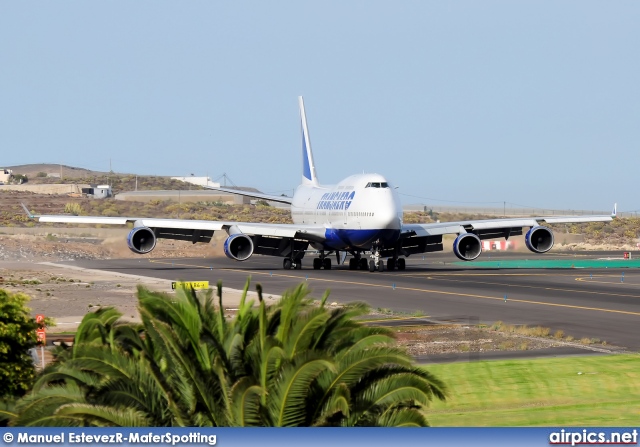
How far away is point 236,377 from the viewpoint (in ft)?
43.0

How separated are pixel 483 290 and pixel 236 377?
35.0 metres

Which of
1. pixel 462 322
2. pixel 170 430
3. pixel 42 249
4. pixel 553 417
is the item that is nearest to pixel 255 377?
pixel 170 430

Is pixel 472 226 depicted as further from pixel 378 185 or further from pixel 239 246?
pixel 239 246

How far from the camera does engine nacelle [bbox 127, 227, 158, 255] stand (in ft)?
191

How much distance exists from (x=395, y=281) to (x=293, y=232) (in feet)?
31.7

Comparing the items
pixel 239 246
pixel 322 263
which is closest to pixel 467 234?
pixel 322 263

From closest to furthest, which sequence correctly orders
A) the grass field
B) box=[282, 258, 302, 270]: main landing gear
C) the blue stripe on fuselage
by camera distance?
the grass field, the blue stripe on fuselage, box=[282, 258, 302, 270]: main landing gear

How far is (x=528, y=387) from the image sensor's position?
22375 mm

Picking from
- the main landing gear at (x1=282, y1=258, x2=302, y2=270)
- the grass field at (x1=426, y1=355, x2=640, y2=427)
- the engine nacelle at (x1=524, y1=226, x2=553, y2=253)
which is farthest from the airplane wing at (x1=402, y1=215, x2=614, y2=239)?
the grass field at (x1=426, y1=355, x2=640, y2=427)

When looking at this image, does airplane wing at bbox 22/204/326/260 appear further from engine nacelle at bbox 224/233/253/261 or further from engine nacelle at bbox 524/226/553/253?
engine nacelle at bbox 524/226/553/253

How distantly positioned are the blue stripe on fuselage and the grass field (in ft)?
102

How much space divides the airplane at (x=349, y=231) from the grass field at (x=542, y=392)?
103ft

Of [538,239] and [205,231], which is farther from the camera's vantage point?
[205,231]

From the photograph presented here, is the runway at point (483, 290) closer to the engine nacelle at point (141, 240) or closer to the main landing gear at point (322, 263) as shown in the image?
the main landing gear at point (322, 263)
